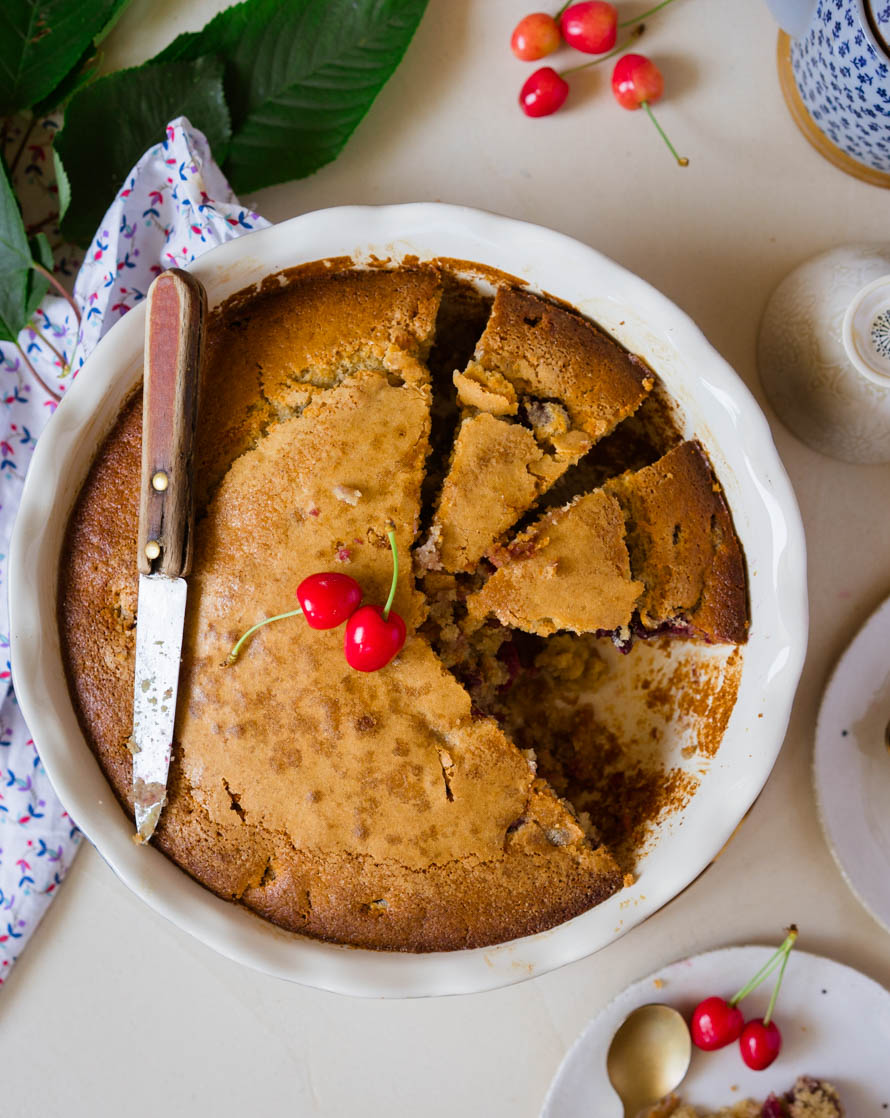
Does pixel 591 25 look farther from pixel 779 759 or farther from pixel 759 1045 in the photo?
pixel 759 1045

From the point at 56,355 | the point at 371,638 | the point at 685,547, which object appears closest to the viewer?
the point at 371,638

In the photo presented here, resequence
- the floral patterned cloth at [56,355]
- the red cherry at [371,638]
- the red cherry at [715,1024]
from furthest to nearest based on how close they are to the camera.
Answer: the red cherry at [715,1024]
the floral patterned cloth at [56,355]
the red cherry at [371,638]

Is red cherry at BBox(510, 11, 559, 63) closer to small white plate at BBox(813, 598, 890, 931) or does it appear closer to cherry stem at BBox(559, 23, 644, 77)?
cherry stem at BBox(559, 23, 644, 77)

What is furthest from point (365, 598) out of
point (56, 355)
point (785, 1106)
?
point (785, 1106)

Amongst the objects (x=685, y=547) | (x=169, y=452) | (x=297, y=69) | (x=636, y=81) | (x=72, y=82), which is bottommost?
(x=685, y=547)

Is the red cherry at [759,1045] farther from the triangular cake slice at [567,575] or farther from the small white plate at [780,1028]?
the triangular cake slice at [567,575]

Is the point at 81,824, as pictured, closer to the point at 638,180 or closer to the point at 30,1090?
the point at 30,1090

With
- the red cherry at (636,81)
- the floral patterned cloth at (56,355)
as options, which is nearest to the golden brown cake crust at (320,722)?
the floral patterned cloth at (56,355)
